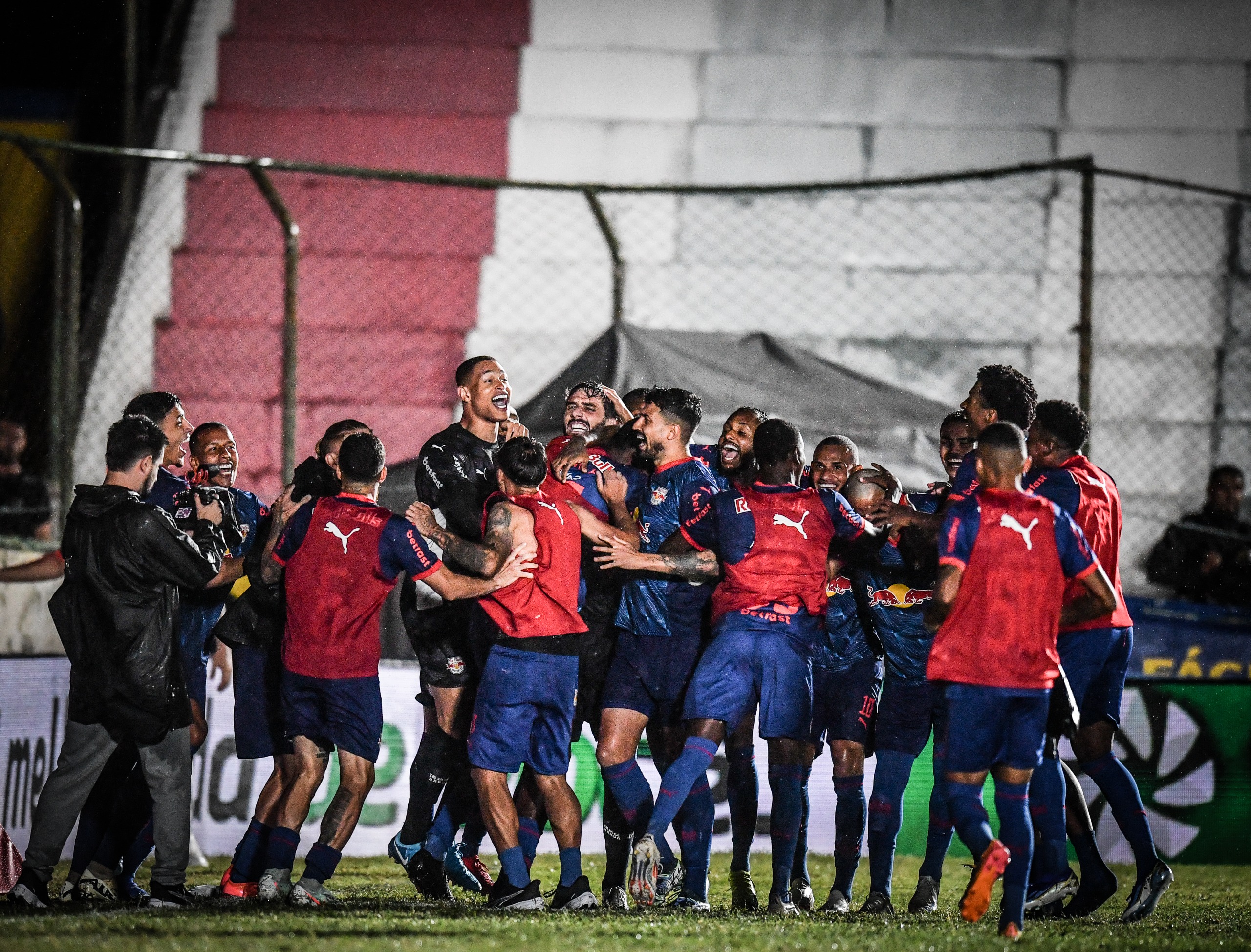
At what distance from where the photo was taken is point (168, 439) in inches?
275

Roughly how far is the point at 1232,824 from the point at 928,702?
118 inches

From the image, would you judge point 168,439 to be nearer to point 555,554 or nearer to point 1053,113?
point 555,554

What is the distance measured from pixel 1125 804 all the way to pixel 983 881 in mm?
1561

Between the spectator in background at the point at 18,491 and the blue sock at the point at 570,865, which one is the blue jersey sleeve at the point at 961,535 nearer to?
the blue sock at the point at 570,865

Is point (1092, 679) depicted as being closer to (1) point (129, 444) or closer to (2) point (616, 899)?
(2) point (616, 899)

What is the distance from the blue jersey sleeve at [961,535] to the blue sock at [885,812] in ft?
4.54

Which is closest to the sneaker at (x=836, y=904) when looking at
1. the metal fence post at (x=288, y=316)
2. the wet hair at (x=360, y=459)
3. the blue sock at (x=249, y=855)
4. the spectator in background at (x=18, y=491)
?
the blue sock at (x=249, y=855)

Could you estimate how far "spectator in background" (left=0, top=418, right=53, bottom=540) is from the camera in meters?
9.97

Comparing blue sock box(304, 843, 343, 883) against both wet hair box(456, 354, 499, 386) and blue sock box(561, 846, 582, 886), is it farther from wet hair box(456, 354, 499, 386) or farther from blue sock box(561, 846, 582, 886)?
wet hair box(456, 354, 499, 386)

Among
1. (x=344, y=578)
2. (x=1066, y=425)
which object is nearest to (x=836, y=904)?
(x=1066, y=425)

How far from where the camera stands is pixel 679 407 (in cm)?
684

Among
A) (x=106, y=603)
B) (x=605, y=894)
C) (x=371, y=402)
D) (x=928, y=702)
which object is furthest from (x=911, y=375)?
(x=106, y=603)

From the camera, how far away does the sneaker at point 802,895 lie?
21.8 ft

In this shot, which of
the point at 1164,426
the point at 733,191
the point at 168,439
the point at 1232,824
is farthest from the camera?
the point at 1164,426
